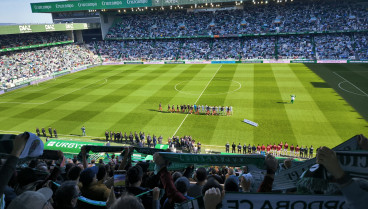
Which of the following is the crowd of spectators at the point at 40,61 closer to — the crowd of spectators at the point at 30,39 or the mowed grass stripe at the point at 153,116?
the crowd of spectators at the point at 30,39

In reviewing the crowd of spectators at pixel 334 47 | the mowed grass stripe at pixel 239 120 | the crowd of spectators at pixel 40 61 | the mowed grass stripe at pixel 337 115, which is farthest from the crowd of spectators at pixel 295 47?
the crowd of spectators at pixel 40 61

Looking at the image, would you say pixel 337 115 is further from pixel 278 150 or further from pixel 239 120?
pixel 278 150

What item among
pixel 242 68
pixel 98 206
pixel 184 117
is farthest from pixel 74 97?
pixel 98 206

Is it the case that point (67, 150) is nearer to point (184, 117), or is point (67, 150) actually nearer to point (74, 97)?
point (184, 117)

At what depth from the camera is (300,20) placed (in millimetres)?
60906

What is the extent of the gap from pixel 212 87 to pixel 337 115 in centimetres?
1684

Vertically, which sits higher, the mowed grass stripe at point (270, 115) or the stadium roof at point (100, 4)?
the stadium roof at point (100, 4)

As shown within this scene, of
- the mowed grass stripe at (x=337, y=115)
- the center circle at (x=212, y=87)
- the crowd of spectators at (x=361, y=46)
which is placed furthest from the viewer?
the crowd of spectators at (x=361, y=46)

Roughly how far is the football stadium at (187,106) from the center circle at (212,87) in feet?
0.63

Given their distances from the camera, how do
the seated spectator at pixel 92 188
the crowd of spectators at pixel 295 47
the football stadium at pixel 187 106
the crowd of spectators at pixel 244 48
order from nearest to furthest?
the football stadium at pixel 187 106, the seated spectator at pixel 92 188, the crowd of spectators at pixel 244 48, the crowd of spectators at pixel 295 47

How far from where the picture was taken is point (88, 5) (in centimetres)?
6662

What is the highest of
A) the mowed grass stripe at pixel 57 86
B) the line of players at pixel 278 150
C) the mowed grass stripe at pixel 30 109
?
the mowed grass stripe at pixel 57 86

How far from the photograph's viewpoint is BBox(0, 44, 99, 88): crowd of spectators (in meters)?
46.8

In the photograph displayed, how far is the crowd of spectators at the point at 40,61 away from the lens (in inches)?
1844
